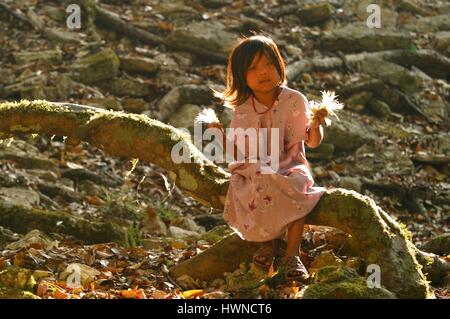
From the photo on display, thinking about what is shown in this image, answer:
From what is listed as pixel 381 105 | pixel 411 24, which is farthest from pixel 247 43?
pixel 411 24

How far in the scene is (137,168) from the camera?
8.82 meters

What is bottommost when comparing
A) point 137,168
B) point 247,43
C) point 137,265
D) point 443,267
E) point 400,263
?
point 137,168

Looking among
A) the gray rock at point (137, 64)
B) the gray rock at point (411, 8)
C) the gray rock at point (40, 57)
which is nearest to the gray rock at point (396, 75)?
the gray rock at point (411, 8)

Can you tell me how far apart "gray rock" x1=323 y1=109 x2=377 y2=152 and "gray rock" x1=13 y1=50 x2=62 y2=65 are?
13.9ft

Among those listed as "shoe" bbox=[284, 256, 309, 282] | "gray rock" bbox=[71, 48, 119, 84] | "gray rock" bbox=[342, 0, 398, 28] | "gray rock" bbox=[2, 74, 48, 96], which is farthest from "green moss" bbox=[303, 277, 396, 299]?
"gray rock" bbox=[342, 0, 398, 28]

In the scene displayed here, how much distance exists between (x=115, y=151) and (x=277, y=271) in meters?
1.48

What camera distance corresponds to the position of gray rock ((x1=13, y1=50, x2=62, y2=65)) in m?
10.5

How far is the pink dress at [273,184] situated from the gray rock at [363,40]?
7956 mm

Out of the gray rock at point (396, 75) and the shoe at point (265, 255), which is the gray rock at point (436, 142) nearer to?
the gray rock at point (396, 75)

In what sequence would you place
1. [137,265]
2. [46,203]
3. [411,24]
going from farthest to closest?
1. [411,24]
2. [46,203]
3. [137,265]

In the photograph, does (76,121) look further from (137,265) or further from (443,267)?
(443,267)

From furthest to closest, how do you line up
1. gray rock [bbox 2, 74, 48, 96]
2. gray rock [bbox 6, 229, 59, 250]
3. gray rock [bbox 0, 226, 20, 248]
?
gray rock [bbox 2, 74, 48, 96]
gray rock [bbox 0, 226, 20, 248]
gray rock [bbox 6, 229, 59, 250]

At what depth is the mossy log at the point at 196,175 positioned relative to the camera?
3.93m

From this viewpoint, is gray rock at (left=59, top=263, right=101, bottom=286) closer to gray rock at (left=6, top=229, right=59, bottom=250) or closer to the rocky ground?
the rocky ground
